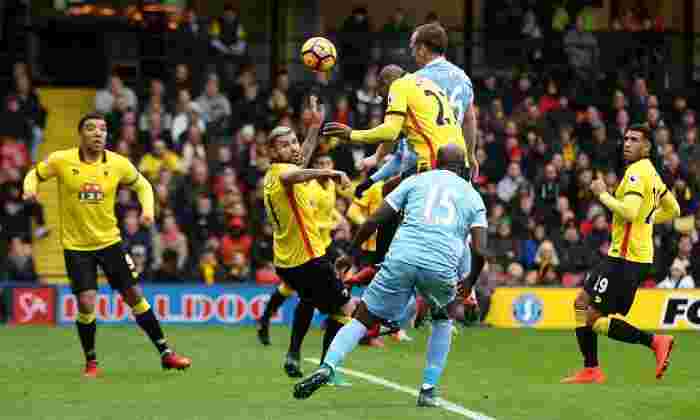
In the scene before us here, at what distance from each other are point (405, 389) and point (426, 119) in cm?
224

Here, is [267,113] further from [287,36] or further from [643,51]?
[643,51]

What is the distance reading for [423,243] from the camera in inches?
452

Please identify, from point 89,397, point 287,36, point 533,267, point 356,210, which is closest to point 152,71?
point 287,36

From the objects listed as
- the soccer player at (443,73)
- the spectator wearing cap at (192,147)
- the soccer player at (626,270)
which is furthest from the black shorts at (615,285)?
the spectator wearing cap at (192,147)

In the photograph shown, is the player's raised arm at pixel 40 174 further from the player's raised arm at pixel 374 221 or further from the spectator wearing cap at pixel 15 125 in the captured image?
the spectator wearing cap at pixel 15 125

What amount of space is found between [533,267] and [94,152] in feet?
35.4

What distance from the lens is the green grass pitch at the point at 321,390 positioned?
465 inches

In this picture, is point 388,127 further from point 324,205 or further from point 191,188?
point 191,188

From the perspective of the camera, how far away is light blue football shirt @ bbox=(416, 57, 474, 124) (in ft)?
43.5

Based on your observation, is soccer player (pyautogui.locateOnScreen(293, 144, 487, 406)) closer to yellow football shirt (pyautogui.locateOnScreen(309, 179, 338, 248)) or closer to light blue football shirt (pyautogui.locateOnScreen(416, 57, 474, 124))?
light blue football shirt (pyautogui.locateOnScreen(416, 57, 474, 124))

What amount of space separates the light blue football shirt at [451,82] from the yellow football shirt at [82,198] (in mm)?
3236

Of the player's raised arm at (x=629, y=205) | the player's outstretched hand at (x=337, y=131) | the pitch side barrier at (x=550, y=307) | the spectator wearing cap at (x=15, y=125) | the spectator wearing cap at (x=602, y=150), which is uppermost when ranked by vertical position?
the player's outstretched hand at (x=337, y=131)

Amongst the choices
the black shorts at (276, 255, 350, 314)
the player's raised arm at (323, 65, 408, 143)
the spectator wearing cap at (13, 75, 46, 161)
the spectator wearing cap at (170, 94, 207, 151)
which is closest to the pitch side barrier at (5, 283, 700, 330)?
the spectator wearing cap at (170, 94, 207, 151)

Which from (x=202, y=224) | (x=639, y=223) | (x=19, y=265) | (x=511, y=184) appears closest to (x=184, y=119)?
(x=202, y=224)
